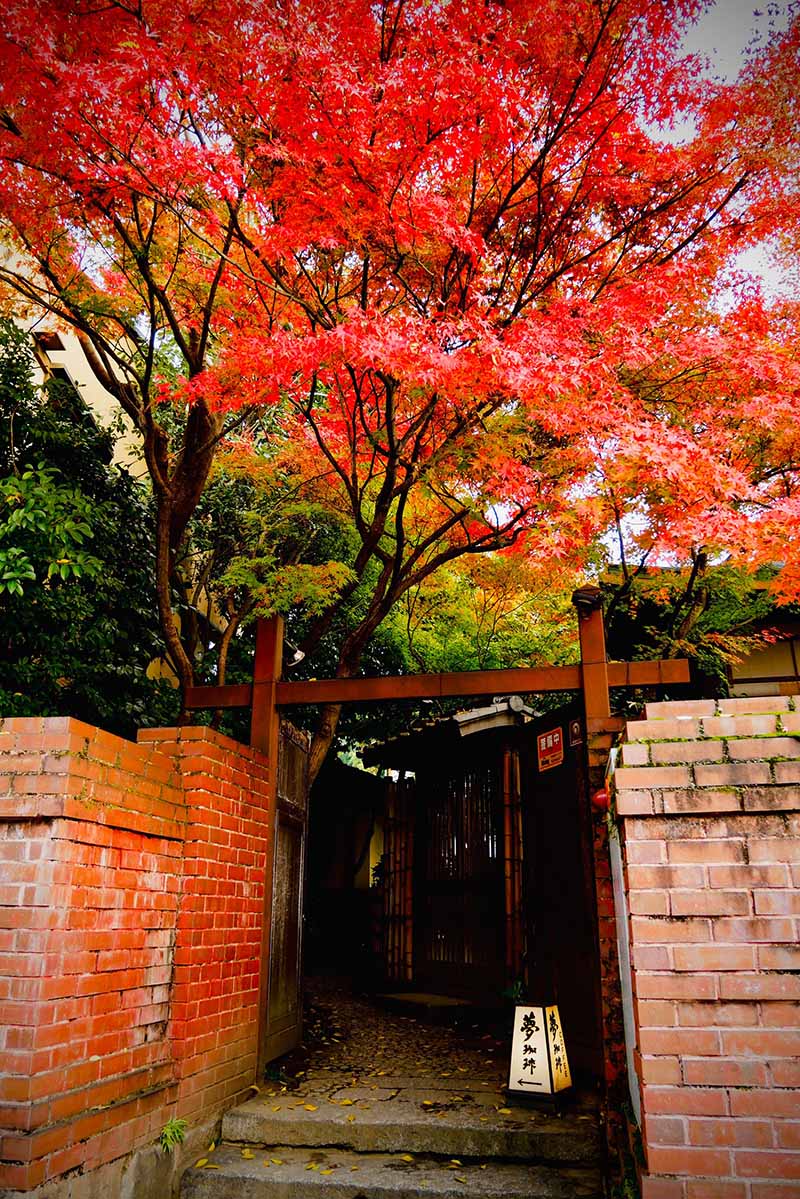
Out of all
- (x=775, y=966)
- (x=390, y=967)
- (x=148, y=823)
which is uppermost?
(x=148, y=823)

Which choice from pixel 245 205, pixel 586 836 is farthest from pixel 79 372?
pixel 586 836

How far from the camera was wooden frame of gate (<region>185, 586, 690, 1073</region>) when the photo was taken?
632 centimetres

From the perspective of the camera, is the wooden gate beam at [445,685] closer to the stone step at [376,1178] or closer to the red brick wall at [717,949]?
the red brick wall at [717,949]

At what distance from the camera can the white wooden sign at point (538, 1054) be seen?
232 inches

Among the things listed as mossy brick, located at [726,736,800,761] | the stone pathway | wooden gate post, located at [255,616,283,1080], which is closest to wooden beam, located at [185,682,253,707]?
wooden gate post, located at [255,616,283,1080]

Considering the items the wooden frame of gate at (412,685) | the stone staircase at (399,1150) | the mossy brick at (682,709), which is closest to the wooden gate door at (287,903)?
the wooden frame of gate at (412,685)

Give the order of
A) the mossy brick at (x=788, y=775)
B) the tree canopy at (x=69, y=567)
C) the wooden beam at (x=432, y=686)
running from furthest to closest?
the tree canopy at (x=69, y=567), the wooden beam at (x=432, y=686), the mossy brick at (x=788, y=775)

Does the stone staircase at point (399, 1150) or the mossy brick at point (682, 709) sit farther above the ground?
the mossy brick at point (682, 709)

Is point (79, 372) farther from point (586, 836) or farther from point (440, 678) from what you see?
point (586, 836)

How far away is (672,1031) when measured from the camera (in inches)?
120

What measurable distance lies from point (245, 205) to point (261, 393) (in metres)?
1.54

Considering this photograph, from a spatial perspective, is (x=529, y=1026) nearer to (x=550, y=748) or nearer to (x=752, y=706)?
(x=550, y=748)

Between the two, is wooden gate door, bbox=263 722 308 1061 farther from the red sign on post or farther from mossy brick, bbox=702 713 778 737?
mossy brick, bbox=702 713 778 737

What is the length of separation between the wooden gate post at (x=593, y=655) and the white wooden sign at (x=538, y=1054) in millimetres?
2200
